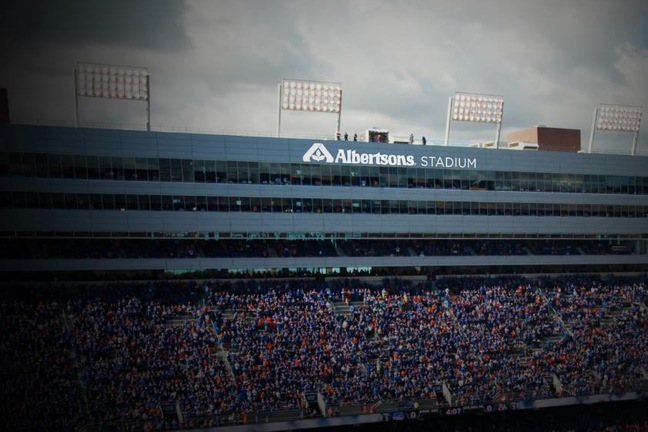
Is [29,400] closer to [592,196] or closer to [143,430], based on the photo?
[143,430]

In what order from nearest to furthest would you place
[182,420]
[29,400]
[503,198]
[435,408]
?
[29,400]
[182,420]
[435,408]
[503,198]

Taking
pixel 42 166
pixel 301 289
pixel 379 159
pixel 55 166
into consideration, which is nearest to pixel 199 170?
pixel 55 166

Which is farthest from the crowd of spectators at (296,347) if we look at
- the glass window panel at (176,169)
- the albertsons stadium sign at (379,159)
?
the albertsons stadium sign at (379,159)

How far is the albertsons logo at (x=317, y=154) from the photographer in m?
32.6

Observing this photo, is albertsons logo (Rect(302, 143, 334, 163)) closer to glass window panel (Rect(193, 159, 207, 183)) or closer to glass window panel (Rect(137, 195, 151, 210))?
glass window panel (Rect(193, 159, 207, 183))

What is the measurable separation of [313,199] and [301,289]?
4124mm

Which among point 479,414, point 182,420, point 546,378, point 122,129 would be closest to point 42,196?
point 122,129

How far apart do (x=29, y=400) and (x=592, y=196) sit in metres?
28.9

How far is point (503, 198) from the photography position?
36.0 meters

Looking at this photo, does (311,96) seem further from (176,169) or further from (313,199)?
(176,169)

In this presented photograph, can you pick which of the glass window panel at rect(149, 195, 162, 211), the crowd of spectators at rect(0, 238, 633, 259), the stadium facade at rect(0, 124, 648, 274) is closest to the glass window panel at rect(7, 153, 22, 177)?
the stadium facade at rect(0, 124, 648, 274)

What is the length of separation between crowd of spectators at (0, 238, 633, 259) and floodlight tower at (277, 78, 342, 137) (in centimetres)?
573

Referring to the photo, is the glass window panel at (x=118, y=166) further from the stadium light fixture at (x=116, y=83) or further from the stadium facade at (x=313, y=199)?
the stadium light fixture at (x=116, y=83)

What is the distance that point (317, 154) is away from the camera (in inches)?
1289
